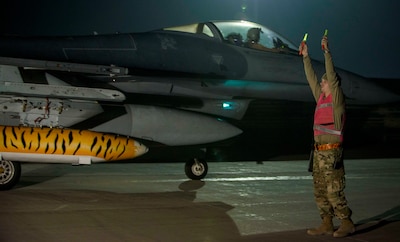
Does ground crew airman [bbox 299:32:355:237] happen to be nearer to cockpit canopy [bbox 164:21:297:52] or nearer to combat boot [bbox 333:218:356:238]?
combat boot [bbox 333:218:356:238]

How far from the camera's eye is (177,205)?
824 cm

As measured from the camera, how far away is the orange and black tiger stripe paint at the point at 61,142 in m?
9.13

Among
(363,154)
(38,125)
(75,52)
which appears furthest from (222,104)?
(363,154)

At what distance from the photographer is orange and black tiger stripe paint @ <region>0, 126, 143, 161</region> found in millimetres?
9133

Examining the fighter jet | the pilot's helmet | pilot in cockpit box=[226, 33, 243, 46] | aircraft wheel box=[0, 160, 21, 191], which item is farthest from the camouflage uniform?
the pilot's helmet

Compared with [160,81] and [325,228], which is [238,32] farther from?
[325,228]

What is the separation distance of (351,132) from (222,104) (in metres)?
11.9

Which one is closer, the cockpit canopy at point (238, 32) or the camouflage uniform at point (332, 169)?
the camouflage uniform at point (332, 169)

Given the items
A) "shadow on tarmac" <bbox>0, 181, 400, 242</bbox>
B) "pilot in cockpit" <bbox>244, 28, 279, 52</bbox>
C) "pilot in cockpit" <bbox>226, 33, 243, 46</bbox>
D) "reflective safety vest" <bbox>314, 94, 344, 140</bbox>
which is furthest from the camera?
"pilot in cockpit" <bbox>244, 28, 279, 52</bbox>

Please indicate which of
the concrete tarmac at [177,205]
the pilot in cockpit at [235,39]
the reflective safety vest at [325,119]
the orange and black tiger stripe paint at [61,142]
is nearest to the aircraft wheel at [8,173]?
the concrete tarmac at [177,205]

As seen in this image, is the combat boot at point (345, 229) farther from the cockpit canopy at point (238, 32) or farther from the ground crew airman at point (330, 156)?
the cockpit canopy at point (238, 32)

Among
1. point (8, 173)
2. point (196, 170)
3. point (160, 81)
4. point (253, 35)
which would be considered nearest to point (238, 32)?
point (253, 35)

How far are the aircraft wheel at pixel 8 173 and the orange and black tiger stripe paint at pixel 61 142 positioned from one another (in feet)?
1.12

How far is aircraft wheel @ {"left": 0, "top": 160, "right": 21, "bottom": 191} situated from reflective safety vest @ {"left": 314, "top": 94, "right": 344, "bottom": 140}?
507 centimetres
